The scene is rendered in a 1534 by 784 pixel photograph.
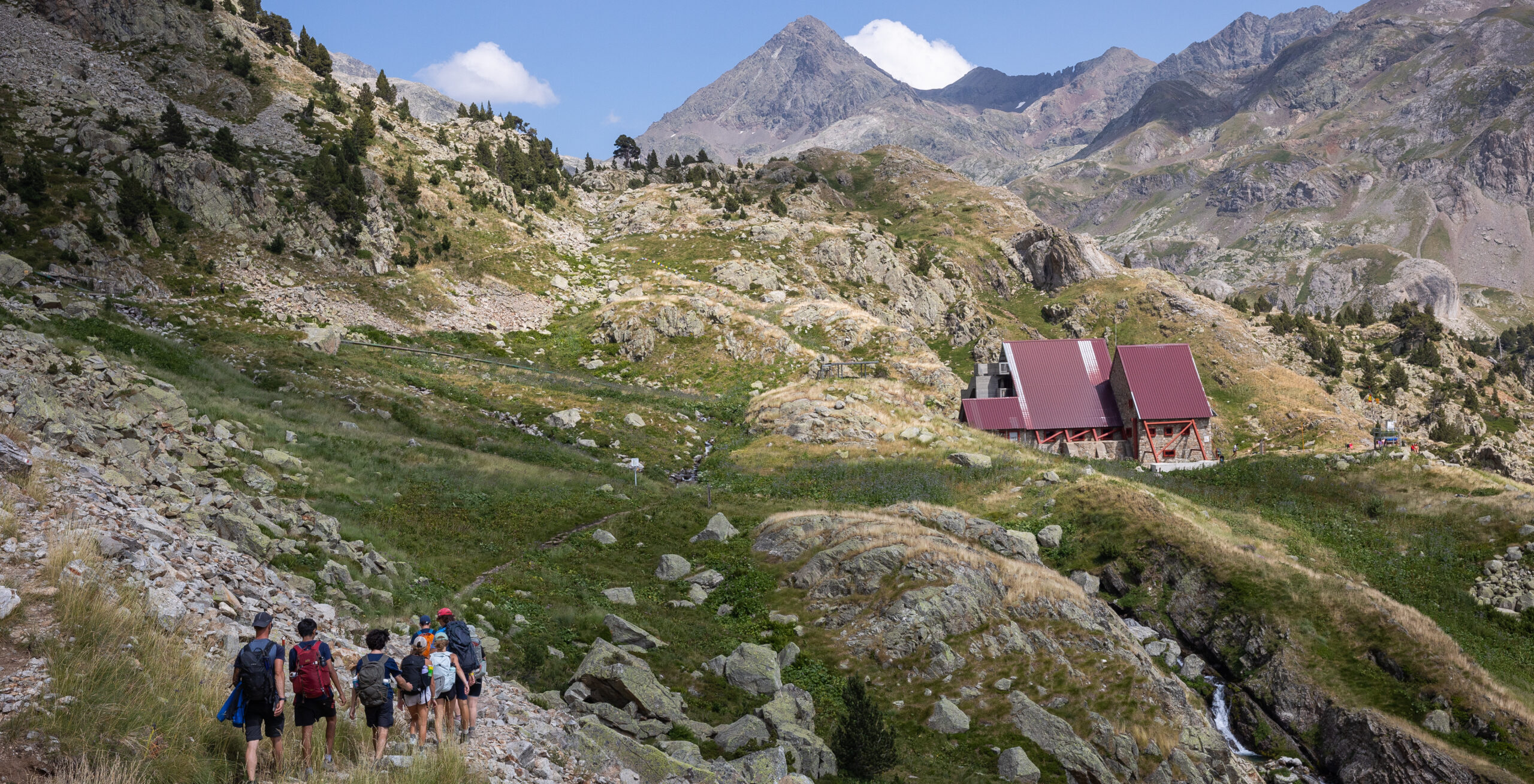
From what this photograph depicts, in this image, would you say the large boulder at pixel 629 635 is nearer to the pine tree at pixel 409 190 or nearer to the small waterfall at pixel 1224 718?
the small waterfall at pixel 1224 718

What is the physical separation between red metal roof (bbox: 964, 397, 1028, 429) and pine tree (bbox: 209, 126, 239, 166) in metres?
68.2

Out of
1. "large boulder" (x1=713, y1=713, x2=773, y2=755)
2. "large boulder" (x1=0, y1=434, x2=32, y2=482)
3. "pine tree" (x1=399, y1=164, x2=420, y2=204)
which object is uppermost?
"pine tree" (x1=399, y1=164, x2=420, y2=204)

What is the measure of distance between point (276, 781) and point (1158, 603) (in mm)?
33314

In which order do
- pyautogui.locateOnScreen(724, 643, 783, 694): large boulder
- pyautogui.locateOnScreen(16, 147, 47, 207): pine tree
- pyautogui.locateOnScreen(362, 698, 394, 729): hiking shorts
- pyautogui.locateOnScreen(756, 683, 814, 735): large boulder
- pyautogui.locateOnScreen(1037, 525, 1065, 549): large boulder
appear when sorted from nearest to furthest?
pyautogui.locateOnScreen(362, 698, 394, 729): hiking shorts
pyautogui.locateOnScreen(756, 683, 814, 735): large boulder
pyautogui.locateOnScreen(724, 643, 783, 694): large boulder
pyautogui.locateOnScreen(1037, 525, 1065, 549): large boulder
pyautogui.locateOnScreen(16, 147, 47, 207): pine tree

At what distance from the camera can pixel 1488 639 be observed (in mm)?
28016

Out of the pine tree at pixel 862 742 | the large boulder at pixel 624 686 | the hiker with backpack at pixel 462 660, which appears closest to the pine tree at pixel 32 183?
the large boulder at pixel 624 686

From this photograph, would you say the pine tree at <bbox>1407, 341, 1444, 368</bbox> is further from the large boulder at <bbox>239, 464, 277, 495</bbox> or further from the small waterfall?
the large boulder at <bbox>239, 464, 277, 495</bbox>

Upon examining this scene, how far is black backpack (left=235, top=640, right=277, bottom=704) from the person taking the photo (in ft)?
29.9

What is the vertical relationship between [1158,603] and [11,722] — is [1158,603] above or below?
below

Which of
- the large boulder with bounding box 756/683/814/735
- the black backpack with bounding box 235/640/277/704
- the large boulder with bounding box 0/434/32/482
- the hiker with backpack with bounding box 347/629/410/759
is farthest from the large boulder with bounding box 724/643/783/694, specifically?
the large boulder with bounding box 0/434/32/482

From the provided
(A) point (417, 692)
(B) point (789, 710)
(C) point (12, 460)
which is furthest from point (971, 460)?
(C) point (12, 460)

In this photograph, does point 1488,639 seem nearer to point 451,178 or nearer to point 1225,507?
point 1225,507

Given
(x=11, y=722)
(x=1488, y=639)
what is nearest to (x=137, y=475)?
(x=11, y=722)

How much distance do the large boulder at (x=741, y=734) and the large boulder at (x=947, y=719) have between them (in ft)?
17.8
